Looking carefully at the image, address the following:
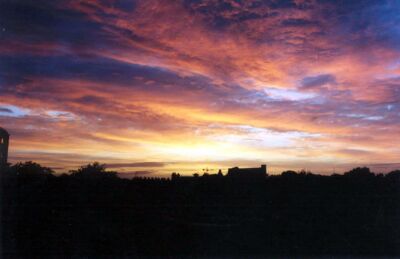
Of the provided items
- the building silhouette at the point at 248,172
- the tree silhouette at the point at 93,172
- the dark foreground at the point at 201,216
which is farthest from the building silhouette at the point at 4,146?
the building silhouette at the point at 248,172

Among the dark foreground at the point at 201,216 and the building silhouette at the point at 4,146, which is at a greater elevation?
the building silhouette at the point at 4,146

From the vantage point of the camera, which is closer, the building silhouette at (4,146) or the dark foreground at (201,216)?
the building silhouette at (4,146)

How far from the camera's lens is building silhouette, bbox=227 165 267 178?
10031 mm

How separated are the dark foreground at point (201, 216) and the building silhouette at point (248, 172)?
0.26 meters

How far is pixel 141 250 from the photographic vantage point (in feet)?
26.3

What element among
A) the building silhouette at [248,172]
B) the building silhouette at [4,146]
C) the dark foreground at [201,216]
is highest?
the building silhouette at [4,146]

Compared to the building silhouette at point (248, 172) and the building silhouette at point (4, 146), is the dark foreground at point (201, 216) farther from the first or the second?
the building silhouette at point (4, 146)

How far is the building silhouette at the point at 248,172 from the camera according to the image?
10031 mm

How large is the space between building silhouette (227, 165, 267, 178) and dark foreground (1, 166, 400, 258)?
26cm

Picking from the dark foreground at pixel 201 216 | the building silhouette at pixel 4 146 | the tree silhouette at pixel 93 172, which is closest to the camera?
the building silhouette at pixel 4 146

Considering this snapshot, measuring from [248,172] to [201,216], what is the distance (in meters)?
2.01

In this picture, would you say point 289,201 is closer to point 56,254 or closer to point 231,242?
point 231,242

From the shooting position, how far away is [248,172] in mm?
10375

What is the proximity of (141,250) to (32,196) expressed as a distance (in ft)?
7.89
